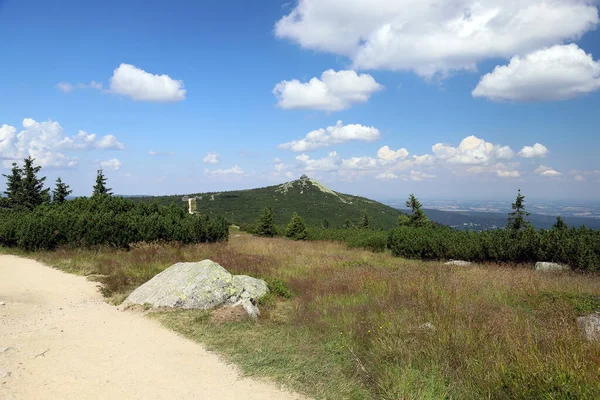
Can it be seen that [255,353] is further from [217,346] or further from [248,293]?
[248,293]

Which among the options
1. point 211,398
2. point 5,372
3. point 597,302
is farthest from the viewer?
point 597,302

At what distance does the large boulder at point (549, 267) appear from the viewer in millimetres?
14438

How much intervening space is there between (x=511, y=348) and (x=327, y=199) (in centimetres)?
11540

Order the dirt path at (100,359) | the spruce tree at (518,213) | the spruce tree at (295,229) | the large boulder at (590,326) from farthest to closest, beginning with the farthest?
the spruce tree at (295,229) < the spruce tree at (518,213) < the large boulder at (590,326) < the dirt path at (100,359)

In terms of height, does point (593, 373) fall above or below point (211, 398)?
above

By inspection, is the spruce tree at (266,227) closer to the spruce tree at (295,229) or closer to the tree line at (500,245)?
the spruce tree at (295,229)

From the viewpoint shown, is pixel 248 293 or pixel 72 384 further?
pixel 248 293

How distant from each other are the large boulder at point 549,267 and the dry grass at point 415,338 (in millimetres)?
4974

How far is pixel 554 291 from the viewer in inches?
338

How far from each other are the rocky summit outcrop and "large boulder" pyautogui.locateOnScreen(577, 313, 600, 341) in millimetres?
6050

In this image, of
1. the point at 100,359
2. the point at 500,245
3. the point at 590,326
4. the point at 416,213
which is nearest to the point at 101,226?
the point at 100,359

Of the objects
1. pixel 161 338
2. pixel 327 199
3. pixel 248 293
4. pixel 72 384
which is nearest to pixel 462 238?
pixel 248 293

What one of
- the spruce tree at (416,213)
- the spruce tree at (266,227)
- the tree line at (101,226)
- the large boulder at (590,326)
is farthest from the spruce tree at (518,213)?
the large boulder at (590,326)

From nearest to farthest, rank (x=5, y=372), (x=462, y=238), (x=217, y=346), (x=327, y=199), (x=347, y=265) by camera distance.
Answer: (x=5, y=372)
(x=217, y=346)
(x=347, y=265)
(x=462, y=238)
(x=327, y=199)
